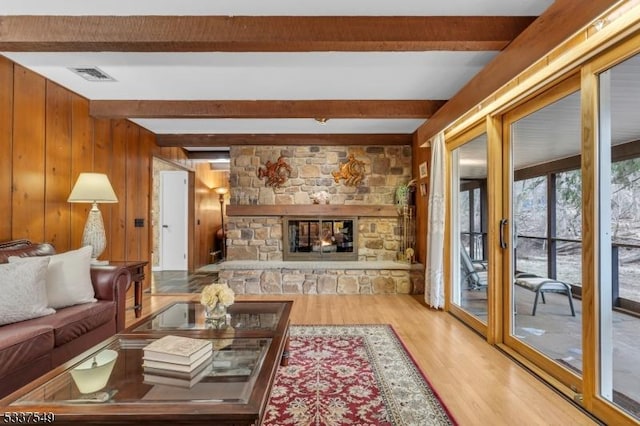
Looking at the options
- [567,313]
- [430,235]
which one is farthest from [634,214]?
[430,235]

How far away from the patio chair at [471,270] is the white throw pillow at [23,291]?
3823 millimetres

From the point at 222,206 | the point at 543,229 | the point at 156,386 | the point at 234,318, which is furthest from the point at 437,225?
the point at 222,206

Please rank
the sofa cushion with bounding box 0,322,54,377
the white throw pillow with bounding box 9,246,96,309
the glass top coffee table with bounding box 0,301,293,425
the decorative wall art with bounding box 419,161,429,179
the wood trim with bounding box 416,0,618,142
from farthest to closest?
the decorative wall art with bounding box 419,161,429,179, the white throw pillow with bounding box 9,246,96,309, the sofa cushion with bounding box 0,322,54,377, the wood trim with bounding box 416,0,618,142, the glass top coffee table with bounding box 0,301,293,425

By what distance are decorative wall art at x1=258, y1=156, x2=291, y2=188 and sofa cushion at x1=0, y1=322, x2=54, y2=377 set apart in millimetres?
3669

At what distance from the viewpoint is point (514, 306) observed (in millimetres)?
2990

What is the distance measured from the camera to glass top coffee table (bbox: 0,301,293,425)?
1.18 m

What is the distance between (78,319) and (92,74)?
82.4 inches

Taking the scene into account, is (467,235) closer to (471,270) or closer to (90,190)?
(471,270)

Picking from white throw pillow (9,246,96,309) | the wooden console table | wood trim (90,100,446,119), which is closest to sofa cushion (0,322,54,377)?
white throw pillow (9,246,96,309)

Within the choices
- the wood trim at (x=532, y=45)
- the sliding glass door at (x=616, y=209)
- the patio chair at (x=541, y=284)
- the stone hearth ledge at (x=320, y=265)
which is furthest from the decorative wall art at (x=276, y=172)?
the sliding glass door at (x=616, y=209)

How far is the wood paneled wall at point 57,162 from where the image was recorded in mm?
2891

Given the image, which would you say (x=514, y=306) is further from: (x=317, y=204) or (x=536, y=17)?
(x=317, y=204)

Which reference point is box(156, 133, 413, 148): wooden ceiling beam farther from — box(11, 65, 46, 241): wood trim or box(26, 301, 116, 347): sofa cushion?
box(26, 301, 116, 347): sofa cushion

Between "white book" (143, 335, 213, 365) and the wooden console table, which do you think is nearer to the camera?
"white book" (143, 335, 213, 365)
